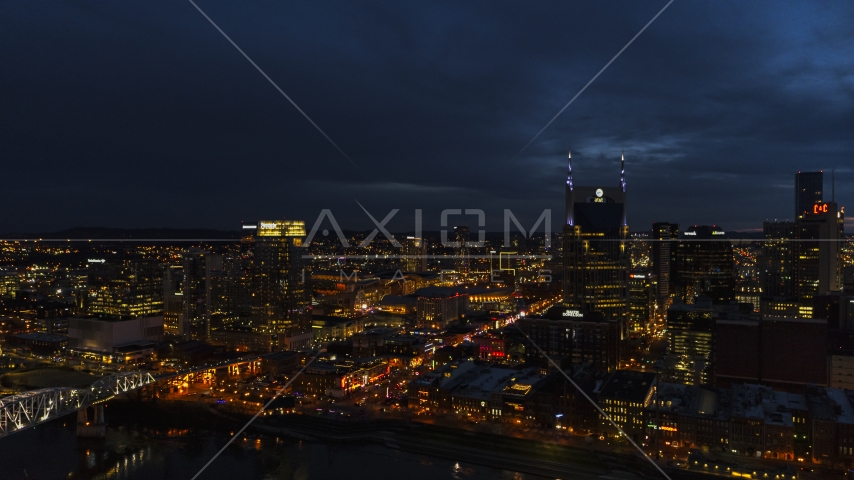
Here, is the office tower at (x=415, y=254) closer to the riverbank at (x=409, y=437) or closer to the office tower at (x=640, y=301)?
the office tower at (x=640, y=301)

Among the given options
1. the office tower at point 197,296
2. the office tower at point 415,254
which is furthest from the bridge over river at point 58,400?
the office tower at point 415,254

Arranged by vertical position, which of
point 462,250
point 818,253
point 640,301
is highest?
point 818,253

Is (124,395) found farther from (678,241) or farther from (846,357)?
(678,241)

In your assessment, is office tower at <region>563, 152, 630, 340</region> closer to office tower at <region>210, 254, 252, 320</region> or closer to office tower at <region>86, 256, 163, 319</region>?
office tower at <region>210, 254, 252, 320</region>

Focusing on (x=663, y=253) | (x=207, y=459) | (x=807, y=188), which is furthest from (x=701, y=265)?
(x=207, y=459)

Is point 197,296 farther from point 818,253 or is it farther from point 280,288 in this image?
point 818,253

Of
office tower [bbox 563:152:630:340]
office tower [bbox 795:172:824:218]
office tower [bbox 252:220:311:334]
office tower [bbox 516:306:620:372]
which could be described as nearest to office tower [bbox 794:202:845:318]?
office tower [bbox 795:172:824:218]
